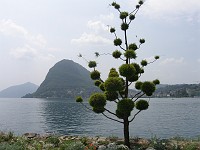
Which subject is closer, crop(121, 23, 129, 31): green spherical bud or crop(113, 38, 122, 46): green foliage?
crop(113, 38, 122, 46): green foliage

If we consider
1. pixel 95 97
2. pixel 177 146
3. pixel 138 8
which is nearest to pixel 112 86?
pixel 95 97

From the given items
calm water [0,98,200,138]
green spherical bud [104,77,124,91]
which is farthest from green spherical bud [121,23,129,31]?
calm water [0,98,200,138]

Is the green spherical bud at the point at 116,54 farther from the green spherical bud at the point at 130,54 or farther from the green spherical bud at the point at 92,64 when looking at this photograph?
the green spherical bud at the point at 92,64

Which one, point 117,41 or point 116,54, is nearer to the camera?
point 116,54

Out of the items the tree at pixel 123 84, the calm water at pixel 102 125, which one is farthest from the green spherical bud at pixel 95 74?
the calm water at pixel 102 125

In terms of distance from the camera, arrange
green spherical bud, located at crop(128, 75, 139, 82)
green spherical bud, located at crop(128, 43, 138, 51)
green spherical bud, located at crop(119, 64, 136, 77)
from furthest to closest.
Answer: green spherical bud, located at crop(128, 43, 138, 51) → green spherical bud, located at crop(128, 75, 139, 82) → green spherical bud, located at crop(119, 64, 136, 77)

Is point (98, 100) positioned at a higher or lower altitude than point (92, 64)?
lower

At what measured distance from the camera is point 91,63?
1806 cm

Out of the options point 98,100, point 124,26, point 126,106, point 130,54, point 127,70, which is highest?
point 124,26

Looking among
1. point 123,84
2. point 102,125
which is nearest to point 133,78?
point 123,84

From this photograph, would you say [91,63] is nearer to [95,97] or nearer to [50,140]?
[95,97]

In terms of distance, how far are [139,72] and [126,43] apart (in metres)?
2.12

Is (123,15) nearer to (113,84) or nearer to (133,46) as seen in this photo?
(133,46)

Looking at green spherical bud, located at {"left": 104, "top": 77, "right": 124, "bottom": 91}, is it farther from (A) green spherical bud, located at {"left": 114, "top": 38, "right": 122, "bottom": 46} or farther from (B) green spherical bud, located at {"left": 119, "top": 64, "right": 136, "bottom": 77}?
(A) green spherical bud, located at {"left": 114, "top": 38, "right": 122, "bottom": 46}
